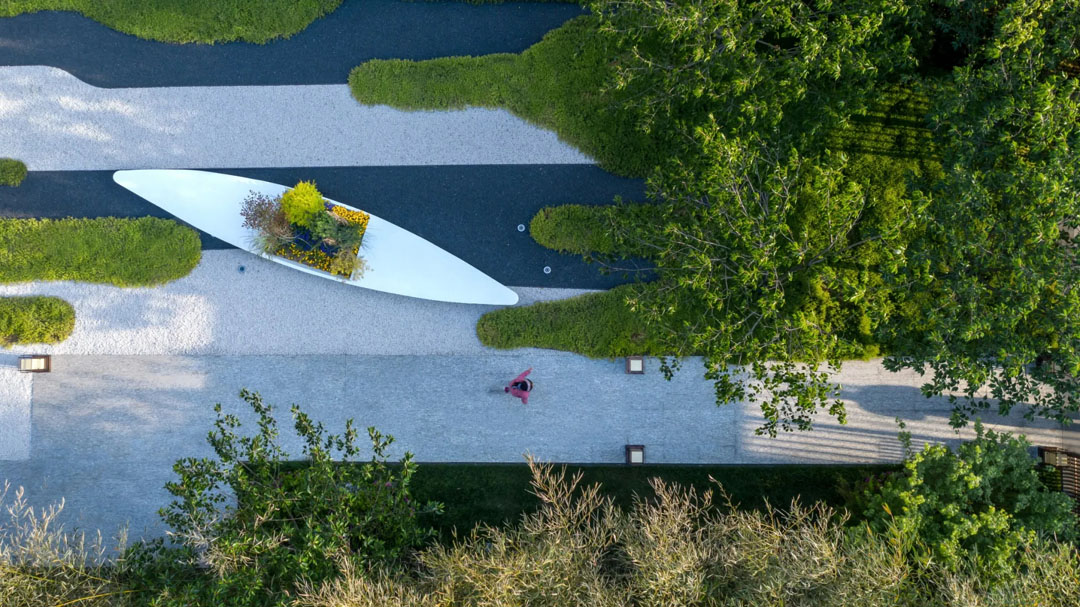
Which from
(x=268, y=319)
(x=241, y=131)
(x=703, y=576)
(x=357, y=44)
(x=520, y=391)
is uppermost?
(x=357, y=44)

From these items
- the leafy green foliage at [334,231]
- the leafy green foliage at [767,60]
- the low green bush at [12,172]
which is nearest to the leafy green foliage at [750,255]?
the leafy green foliage at [767,60]

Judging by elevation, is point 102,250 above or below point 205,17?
below

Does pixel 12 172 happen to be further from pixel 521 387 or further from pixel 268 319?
pixel 521 387

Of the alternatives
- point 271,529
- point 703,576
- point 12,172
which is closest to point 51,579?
point 271,529

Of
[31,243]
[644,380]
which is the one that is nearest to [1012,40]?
[644,380]

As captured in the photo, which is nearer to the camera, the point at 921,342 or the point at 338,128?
the point at 921,342

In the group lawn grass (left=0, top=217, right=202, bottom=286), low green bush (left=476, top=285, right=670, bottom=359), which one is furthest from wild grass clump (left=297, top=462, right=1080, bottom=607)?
lawn grass (left=0, top=217, right=202, bottom=286)

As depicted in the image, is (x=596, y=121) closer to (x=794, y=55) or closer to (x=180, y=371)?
(x=794, y=55)
